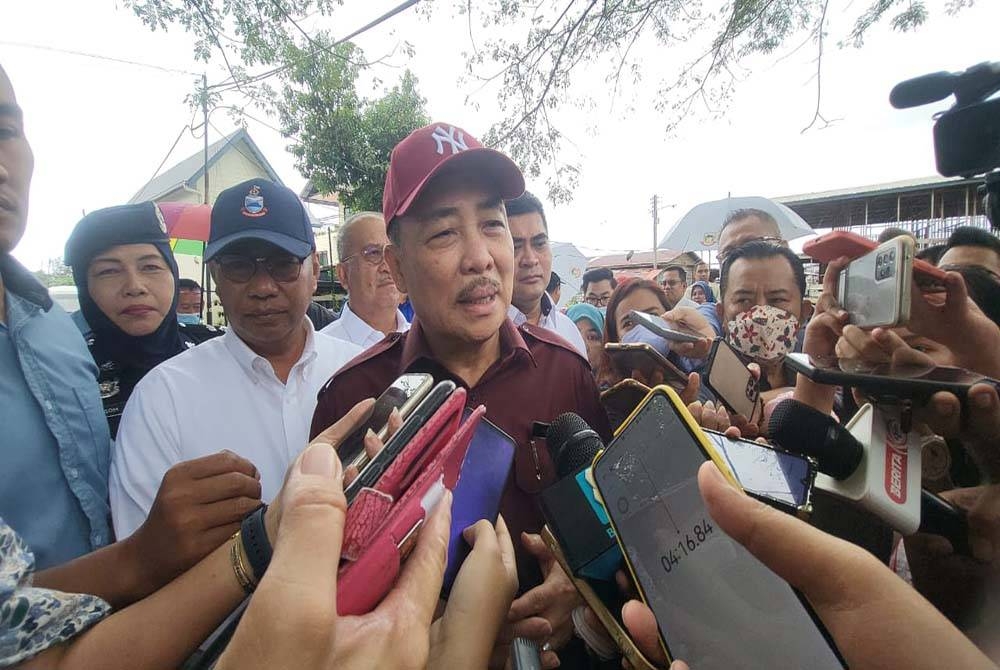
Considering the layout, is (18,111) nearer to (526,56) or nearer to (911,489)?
(911,489)

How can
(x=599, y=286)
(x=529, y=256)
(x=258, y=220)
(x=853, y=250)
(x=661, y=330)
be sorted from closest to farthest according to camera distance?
(x=853, y=250) < (x=661, y=330) < (x=258, y=220) < (x=529, y=256) < (x=599, y=286)

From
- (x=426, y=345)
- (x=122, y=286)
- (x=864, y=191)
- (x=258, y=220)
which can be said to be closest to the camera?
(x=426, y=345)

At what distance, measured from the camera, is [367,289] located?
3.32 metres

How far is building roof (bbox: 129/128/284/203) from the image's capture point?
16.8m

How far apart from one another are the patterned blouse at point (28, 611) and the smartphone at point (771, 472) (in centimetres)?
109

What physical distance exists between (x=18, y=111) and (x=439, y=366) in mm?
1238

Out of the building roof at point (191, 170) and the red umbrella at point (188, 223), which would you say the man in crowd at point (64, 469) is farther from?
the building roof at point (191, 170)

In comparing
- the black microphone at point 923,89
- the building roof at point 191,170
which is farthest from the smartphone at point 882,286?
the building roof at point 191,170

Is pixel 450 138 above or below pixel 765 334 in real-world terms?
above

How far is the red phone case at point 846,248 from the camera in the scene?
44.7 inches

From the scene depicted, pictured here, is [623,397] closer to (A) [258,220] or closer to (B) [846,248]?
(B) [846,248]

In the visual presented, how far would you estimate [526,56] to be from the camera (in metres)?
4.66

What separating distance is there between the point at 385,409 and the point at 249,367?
1107 mm

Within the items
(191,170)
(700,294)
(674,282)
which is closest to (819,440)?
(700,294)
